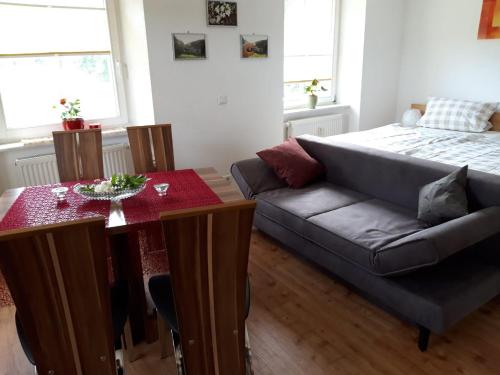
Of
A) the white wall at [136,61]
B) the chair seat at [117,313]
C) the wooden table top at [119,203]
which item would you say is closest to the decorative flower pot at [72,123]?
the white wall at [136,61]

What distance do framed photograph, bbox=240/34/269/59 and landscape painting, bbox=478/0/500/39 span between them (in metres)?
2.37

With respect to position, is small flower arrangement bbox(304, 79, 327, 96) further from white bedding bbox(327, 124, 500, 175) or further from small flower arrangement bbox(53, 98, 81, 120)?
small flower arrangement bbox(53, 98, 81, 120)

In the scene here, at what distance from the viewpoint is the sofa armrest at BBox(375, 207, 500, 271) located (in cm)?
188

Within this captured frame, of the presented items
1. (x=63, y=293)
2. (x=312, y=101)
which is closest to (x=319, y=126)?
(x=312, y=101)

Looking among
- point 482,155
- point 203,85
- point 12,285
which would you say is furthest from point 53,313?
point 482,155

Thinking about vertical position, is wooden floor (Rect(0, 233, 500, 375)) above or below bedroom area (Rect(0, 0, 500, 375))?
below

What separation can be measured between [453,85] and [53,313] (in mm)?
4824

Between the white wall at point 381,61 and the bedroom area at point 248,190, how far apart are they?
0.08 feet

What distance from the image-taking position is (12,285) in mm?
1202

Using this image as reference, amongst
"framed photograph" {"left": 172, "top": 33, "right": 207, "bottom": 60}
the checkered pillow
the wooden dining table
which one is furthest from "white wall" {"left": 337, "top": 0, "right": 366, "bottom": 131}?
the wooden dining table

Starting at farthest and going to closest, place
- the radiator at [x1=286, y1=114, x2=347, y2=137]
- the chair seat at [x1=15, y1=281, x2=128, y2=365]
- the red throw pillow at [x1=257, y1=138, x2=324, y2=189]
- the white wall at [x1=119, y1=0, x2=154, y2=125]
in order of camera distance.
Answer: the radiator at [x1=286, y1=114, x2=347, y2=137]
the white wall at [x1=119, y1=0, x2=154, y2=125]
the red throw pillow at [x1=257, y1=138, x2=324, y2=189]
the chair seat at [x1=15, y1=281, x2=128, y2=365]

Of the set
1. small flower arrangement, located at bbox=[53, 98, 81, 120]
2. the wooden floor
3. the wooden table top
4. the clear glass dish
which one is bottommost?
the wooden floor

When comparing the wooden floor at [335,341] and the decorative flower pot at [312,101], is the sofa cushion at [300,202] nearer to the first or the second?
the wooden floor at [335,341]

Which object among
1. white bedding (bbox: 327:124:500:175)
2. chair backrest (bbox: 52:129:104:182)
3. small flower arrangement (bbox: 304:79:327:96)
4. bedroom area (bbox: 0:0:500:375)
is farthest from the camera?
small flower arrangement (bbox: 304:79:327:96)
